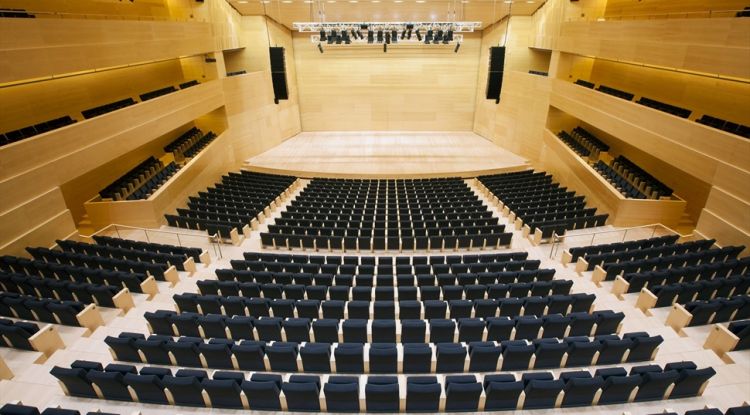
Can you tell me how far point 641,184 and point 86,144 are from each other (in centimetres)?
1361

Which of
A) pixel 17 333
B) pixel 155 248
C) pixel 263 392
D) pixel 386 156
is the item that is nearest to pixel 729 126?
pixel 263 392

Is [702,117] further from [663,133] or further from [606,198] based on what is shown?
[606,198]

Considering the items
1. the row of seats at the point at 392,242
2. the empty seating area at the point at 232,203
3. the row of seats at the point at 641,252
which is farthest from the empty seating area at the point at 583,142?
the empty seating area at the point at 232,203

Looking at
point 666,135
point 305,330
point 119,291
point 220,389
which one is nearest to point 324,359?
point 305,330

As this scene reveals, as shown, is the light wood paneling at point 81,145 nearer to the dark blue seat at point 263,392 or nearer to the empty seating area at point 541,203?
the dark blue seat at point 263,392

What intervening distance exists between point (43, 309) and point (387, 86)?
15.0 meters

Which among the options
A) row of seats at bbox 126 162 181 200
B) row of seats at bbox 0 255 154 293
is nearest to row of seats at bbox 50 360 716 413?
row of seats at bbox 0 255 154 293

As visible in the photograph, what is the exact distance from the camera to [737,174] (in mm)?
6652

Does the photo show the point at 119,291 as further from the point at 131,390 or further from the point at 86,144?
the point at 86,144

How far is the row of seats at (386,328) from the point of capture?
179 inches

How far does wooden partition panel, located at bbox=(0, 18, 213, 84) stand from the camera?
6324mm

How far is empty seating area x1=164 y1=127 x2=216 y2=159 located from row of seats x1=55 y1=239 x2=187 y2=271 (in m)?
5.51

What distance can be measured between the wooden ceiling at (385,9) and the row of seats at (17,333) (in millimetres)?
12069

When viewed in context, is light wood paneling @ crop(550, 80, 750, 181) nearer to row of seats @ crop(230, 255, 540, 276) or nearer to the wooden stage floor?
the wooden stage floor
